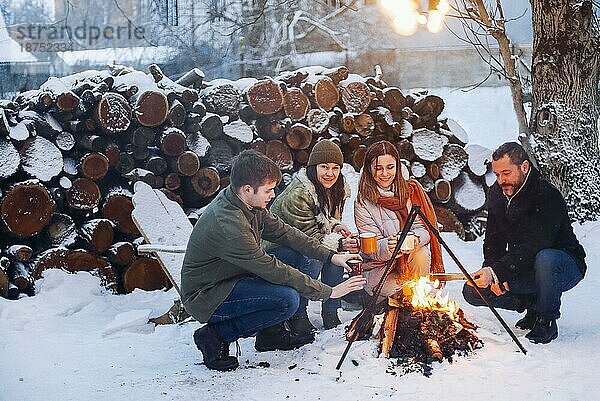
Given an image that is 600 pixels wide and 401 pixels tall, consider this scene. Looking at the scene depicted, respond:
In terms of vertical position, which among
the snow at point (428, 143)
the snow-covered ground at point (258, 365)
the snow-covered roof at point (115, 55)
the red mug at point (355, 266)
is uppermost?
the snow-covered roof at point (115, 55)

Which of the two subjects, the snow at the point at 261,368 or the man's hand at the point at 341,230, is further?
the man's hand at the point at 341,230

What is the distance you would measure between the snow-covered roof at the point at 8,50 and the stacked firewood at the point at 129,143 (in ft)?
0.66

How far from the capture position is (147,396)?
2.36 meters

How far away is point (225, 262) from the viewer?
254cm

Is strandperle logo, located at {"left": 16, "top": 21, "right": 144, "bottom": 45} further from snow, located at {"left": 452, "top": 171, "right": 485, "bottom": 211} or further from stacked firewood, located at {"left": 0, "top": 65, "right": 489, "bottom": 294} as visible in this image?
snow, located at {"left": 452, "top": 171, "right": 485, "bottom": 211}

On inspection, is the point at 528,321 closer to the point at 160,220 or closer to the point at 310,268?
the point at 310,268

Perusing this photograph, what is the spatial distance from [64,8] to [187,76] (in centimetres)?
76

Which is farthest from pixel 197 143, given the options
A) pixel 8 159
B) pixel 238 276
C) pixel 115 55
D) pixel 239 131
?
pixel 238 276

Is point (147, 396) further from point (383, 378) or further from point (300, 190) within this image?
point (300, 190)

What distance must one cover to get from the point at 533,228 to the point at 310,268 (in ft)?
2.82

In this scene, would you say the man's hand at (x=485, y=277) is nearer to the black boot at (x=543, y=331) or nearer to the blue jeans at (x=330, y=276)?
the black boot at (x=543, y=331)

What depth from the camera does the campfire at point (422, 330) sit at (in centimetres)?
254

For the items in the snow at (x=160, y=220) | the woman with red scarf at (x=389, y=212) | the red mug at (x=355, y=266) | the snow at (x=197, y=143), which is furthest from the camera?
the snow at (x=197, y=143)

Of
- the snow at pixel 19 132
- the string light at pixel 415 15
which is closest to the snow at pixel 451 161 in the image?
the string light at pixel 415 15
